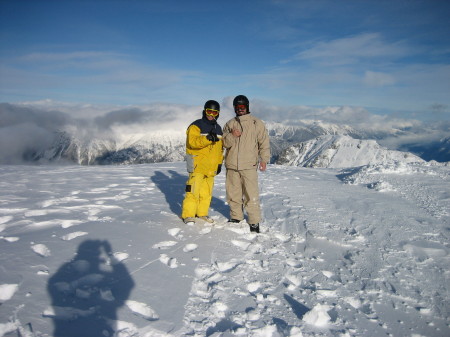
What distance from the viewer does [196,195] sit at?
614 centimetres

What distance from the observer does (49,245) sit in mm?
4602

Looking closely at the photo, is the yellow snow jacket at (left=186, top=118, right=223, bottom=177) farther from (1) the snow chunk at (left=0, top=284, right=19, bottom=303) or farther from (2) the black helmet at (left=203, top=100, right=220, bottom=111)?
(1) the snow chunk at (left=0, top=284, right=19, bottom=303)

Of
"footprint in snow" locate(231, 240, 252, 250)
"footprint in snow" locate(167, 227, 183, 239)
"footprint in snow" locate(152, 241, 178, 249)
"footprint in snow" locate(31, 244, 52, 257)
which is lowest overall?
"footprint in snow" locate(231, 240, 252, 250)

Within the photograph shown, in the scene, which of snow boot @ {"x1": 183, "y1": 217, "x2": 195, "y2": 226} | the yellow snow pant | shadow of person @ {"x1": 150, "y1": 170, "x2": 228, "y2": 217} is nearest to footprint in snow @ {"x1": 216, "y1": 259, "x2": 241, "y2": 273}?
snow boot @ {"x1": 183, "y1": 217, "x2": 195, "y2": 226}

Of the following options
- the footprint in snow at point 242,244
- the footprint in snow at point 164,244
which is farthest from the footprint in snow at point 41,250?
the footprint in snow at point 242,244

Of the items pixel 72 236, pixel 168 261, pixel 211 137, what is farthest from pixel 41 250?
pixel 211 137

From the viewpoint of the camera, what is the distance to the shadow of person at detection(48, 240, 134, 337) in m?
2.85

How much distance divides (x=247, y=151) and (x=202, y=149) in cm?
96

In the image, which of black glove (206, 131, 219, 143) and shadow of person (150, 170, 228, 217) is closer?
black glove (206, 131, 219, 143)

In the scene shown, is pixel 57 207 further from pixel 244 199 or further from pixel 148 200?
pixel 244 199

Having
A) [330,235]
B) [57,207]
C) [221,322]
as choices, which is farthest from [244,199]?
[57,207]

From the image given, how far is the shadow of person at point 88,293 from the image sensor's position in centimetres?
285

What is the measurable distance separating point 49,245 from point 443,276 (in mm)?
6264

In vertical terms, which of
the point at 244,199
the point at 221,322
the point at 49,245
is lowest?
the point at 221,322
